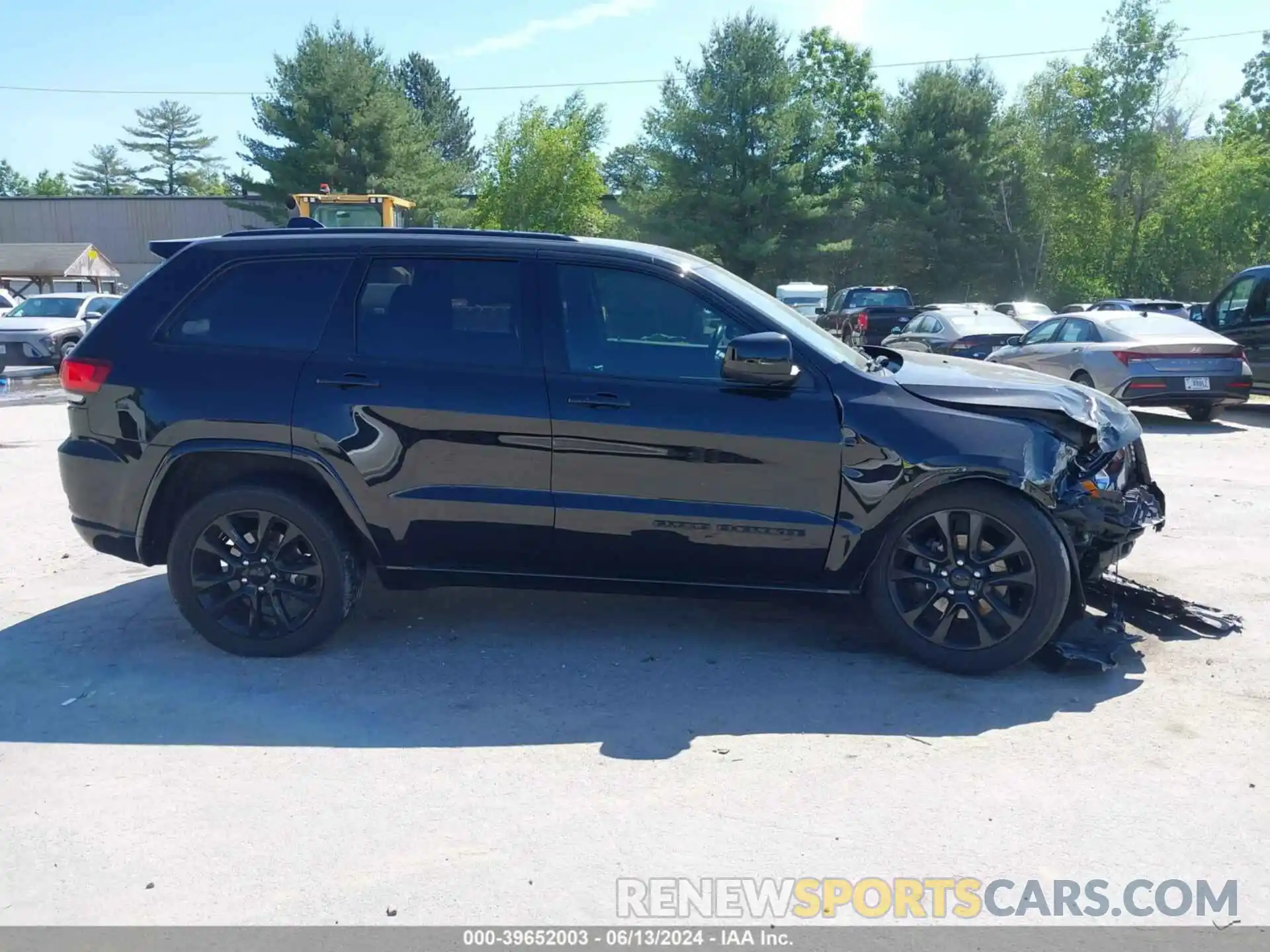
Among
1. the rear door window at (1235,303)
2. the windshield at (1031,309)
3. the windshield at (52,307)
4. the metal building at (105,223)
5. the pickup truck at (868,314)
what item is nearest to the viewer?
the rear door window at (1235,303)

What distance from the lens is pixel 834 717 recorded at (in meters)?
4.48

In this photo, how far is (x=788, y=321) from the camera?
520 cm

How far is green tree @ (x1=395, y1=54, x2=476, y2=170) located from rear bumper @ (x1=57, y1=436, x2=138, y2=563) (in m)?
71.5

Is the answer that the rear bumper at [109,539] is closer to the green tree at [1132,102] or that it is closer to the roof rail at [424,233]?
the roof rail at [424,233]

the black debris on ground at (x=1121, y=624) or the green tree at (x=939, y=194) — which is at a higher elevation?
the green tree at (x=939, y=194)

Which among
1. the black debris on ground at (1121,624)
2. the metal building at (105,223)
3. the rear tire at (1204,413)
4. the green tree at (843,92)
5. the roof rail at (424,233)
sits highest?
the green tree at (843,92)

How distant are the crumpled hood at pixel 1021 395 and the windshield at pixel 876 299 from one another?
23.0 meters

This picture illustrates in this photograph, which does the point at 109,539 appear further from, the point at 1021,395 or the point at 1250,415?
the point at 1250,415

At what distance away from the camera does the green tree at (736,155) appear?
136 ft

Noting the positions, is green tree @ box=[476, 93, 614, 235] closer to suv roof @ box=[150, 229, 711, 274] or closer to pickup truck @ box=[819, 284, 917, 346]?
pickup truck @ box=[819, 284, 917, 346]

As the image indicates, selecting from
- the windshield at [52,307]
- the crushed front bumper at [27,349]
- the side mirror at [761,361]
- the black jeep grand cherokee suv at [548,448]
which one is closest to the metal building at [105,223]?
the windshield at [52,307]

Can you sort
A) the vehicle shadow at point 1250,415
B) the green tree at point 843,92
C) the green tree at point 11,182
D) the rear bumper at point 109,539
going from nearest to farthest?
the rear bumper at point 109,539, the vehicle shadow at point 1250,415, the green tree at point 843,92, the green tree at point 11,182

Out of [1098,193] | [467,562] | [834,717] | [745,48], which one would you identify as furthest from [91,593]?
[1098,193]

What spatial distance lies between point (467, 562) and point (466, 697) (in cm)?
66
